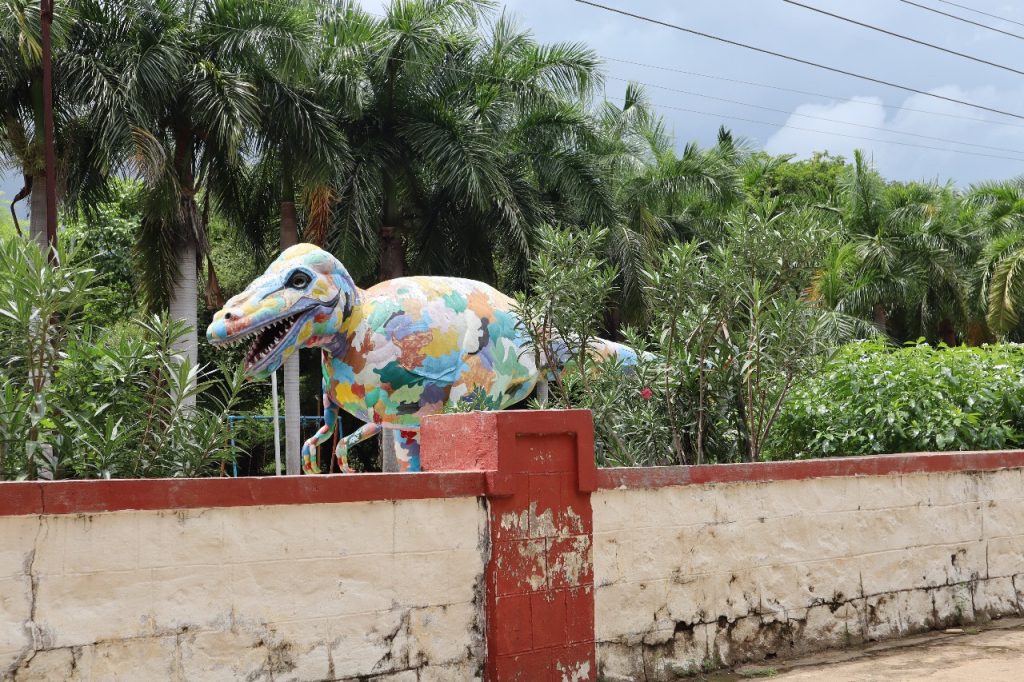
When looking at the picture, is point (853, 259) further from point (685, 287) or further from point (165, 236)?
point (685, 287)

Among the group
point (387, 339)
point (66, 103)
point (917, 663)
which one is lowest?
point (917, 663)

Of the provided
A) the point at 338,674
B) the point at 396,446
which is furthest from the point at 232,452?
the point at 396,446

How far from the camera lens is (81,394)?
21.0 feet

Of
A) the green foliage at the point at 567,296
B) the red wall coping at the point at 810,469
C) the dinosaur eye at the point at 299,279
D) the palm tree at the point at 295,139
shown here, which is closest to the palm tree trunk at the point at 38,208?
the palm tree at the point at 295,139

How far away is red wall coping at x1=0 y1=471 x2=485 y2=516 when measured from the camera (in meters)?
5.20

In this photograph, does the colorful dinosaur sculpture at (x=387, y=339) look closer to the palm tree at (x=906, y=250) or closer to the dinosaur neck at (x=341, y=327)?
the dinosaur neck at (x=341, y=327)

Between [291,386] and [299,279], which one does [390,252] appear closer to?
[291,386]

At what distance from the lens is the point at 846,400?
33.7 feet

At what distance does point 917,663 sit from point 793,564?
1.04m

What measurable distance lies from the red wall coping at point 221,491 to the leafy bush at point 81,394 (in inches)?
20.9

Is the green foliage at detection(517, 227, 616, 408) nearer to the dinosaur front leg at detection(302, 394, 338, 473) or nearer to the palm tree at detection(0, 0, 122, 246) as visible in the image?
the dinosaur front leg at detection(302, 394, 338, 473)

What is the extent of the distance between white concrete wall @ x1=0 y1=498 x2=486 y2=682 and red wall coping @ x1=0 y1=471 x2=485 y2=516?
5cm

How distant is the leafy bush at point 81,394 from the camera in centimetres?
590

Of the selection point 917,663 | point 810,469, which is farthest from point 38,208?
point 917,663
